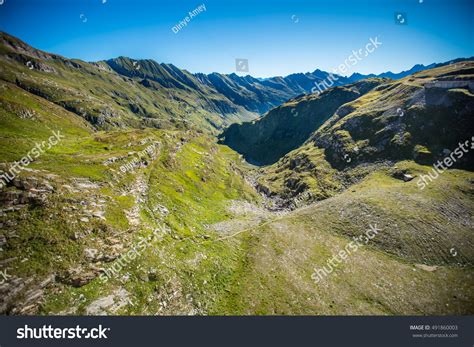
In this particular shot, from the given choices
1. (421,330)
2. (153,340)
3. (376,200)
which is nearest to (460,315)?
(421,330)

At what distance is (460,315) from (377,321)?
19.4 metres

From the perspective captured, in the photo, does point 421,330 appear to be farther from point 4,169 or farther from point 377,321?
point 4,169
